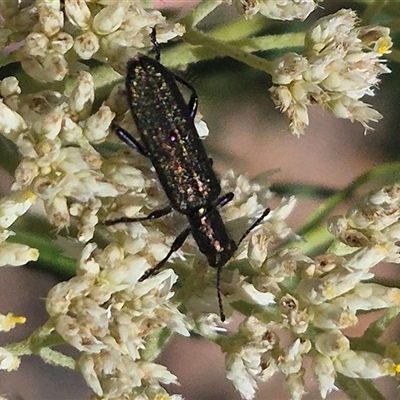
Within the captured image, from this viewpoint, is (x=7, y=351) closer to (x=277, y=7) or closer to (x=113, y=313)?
(x=113, y=313)

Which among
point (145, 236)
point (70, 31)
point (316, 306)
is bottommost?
point (316, 306)

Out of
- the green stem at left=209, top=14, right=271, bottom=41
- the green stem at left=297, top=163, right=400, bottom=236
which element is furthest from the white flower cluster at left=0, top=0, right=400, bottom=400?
the green stem at left=297, top=163, right=400, bottom=236

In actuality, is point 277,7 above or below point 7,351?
above

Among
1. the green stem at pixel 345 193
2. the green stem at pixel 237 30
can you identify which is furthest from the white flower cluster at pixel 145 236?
the green stem at pixel 345 193

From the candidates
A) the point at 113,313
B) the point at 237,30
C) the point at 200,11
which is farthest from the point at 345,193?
the point at 113,313

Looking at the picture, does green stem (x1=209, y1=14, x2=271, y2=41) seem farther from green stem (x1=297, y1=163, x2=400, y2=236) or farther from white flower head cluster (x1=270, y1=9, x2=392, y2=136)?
green stem (x1=297, y1=163, x2=400, y2=236)

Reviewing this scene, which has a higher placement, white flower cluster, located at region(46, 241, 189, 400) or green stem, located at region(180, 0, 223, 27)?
green stem, located at region(180, 0, 223, 27)
